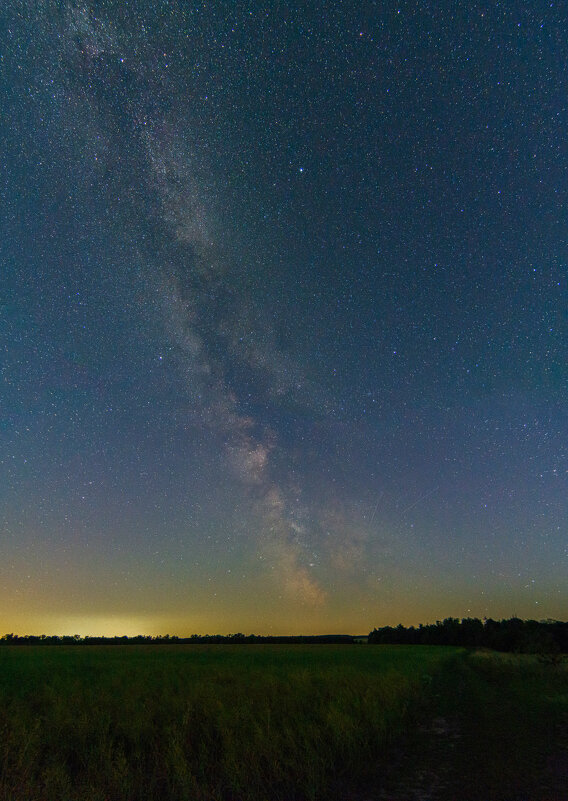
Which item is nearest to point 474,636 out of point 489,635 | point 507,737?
point 489,635

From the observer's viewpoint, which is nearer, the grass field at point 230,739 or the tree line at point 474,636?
the grass field at point 230,739

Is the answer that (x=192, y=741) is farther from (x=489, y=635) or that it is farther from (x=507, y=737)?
(x=489, y=635)

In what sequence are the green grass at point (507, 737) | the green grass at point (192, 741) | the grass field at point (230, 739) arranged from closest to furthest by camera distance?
the green grass at point (192, 741)
the grass field at point (230, 739)
the green grass at point (507, 737)

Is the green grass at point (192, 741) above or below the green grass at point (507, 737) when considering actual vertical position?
above

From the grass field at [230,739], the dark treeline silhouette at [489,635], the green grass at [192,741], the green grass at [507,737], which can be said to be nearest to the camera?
the green grass at [192,741]

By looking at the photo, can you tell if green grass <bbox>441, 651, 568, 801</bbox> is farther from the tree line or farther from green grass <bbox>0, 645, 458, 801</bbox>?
the tree line

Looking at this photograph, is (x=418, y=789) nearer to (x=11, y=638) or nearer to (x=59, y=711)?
(x=59, y=711)

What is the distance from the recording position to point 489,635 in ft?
298

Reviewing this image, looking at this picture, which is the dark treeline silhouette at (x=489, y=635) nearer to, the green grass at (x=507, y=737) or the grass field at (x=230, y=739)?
the green grass at (x=507, y=737)

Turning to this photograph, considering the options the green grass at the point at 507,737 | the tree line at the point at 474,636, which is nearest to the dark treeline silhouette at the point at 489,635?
the tree line at the point at 474,636

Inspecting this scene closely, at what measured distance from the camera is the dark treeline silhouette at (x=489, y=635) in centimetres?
7150

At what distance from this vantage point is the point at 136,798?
6.76m

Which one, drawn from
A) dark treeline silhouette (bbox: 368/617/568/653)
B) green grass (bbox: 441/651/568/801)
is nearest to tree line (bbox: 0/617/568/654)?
dark treeline silhouette (bbox: 368/617/568/653)

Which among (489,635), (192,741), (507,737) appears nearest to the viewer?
(192,741)
